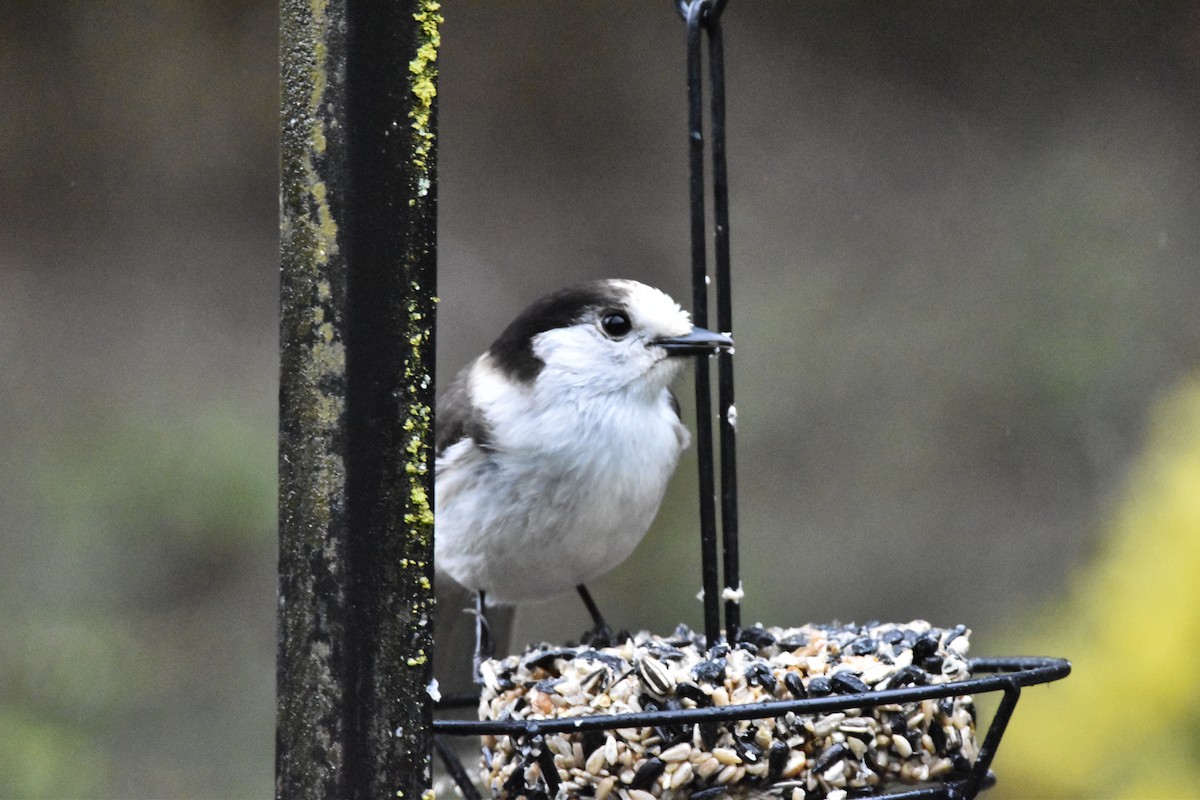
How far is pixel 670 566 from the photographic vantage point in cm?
416

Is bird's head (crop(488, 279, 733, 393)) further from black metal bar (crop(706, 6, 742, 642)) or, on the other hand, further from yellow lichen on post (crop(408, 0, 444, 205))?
yellow lichen on post (crop(408, 0, 444, 205))

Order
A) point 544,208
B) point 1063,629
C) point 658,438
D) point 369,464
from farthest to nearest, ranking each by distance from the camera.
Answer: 1. point 544,208
2. point 1063,629
3. point 658,438
4. point 369,464

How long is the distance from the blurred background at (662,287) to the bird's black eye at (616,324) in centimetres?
191

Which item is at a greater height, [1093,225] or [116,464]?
[1093,225]

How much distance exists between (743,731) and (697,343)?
1.98 feet

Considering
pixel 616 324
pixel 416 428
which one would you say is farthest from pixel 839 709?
pixel 616 324

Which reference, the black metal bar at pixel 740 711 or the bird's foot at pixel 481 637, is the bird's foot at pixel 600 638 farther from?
the black metal bar at pixel 740 711

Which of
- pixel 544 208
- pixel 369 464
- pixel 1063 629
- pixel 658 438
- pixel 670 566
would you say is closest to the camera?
pixel 369 464

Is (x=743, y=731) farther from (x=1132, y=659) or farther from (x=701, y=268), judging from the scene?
(x=1132, y=659)

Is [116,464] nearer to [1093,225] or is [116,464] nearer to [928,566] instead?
[928,566]

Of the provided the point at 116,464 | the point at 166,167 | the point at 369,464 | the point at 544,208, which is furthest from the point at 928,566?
the point at 369,464

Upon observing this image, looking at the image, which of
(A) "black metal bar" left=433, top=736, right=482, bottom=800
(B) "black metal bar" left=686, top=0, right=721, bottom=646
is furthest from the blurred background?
(B) "black metal bar" left=686, top=0, right=721, bottom=646

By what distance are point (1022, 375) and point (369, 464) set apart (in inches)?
135

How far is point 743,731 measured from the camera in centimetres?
156
